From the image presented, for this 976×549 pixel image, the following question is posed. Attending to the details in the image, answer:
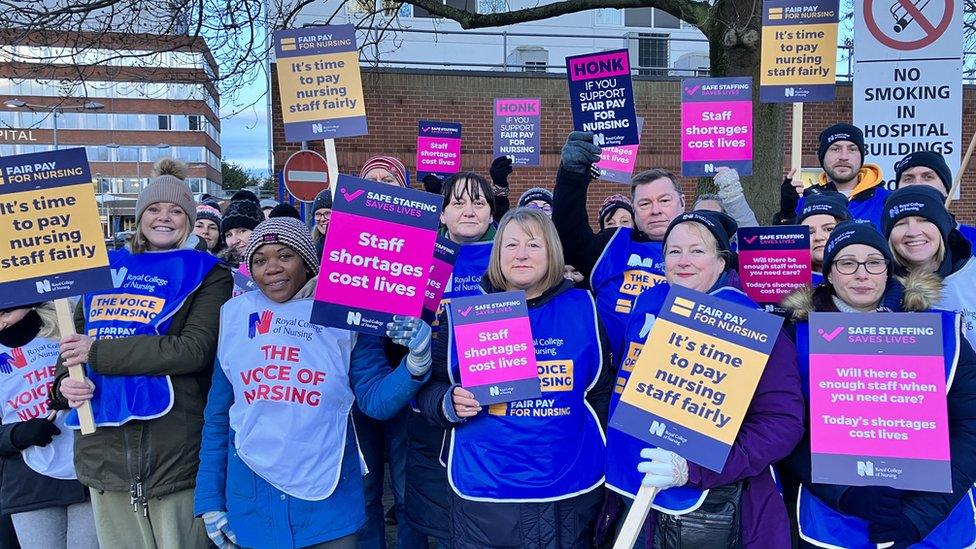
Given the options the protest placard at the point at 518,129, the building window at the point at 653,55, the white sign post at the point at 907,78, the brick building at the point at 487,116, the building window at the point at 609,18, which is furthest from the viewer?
the building window at the point at 609,18

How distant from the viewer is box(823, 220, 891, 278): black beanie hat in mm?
2557

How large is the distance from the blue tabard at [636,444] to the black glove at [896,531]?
533 millimetres

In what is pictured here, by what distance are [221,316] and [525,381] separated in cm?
128

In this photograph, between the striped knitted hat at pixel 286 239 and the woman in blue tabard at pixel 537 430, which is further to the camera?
the striped knitted hat at pixel 286 239

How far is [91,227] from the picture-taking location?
3.15 m

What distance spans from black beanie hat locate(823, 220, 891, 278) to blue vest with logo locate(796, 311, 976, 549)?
289 millimetres

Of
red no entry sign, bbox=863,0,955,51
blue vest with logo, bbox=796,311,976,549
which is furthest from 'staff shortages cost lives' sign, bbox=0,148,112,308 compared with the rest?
red no entry sign, bbox=863,0,955,51

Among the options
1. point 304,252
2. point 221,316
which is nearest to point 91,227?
point 221,316

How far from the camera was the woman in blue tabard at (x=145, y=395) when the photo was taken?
118 inches

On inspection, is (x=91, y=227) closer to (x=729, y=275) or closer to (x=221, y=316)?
(x=221, y=316)

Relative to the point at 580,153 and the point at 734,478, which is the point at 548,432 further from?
the point at 580,153

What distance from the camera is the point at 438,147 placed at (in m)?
8.54

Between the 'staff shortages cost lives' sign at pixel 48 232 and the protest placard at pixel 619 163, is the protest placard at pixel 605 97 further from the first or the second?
the 'staff shortages cost lives' sign at pixel 48 232

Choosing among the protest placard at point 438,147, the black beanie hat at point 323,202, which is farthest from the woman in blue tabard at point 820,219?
the protest placard at point 438,147
